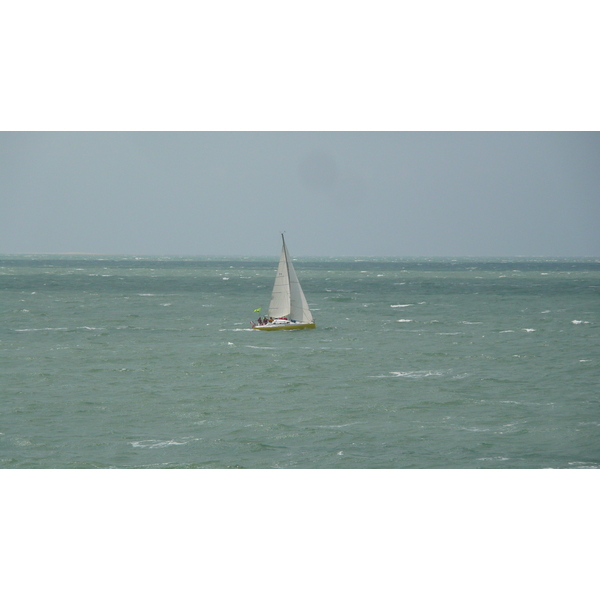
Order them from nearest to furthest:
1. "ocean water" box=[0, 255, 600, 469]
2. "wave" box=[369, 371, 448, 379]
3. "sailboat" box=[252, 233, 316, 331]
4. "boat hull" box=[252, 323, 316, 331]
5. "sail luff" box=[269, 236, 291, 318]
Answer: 1. "ocean water" box=[0, 255, 600, 469]
2. "wave" box=[369, 371, 448, 379]
3. "sail luff" box=[269, 236, 291, 318]
4. "sailboat" box=[252, 233, 316, 331]
5. "boat hull" box=[252, 323, 316, 331]

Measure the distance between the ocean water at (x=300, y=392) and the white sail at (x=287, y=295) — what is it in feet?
5.37

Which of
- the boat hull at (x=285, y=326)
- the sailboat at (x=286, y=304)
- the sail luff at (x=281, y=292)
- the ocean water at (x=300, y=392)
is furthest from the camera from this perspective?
the boat hull at (x=285, y=326)

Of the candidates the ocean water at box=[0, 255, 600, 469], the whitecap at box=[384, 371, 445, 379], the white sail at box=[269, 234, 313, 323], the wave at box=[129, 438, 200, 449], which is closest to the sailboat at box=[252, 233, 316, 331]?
the white sail at box=[269, 234, 313, 323]

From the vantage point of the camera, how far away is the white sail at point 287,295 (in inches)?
1891

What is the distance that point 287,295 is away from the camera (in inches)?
1935

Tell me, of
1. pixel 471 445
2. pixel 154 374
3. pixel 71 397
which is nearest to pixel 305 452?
pixel 471 445

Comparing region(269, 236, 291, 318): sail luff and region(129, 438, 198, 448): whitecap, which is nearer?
region(129, 438, 198, 448): whitecap

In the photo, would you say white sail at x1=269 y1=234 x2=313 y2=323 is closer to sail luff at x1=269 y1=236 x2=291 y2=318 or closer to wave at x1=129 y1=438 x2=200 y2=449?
sail luff at x1=269 y1=236 x2=291 y2=318

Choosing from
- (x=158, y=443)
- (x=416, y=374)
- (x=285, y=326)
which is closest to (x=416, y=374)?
(x=416, y=374)

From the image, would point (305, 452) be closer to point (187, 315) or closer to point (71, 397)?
point (71, 397)

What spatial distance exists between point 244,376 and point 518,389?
1207 centimetres

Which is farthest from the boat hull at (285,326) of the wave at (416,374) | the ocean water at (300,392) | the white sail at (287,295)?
the wave at (416,374)

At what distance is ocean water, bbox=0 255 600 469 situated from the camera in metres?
23.0

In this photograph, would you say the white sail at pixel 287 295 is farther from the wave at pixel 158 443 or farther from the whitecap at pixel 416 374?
the wave at pixel 158 443
